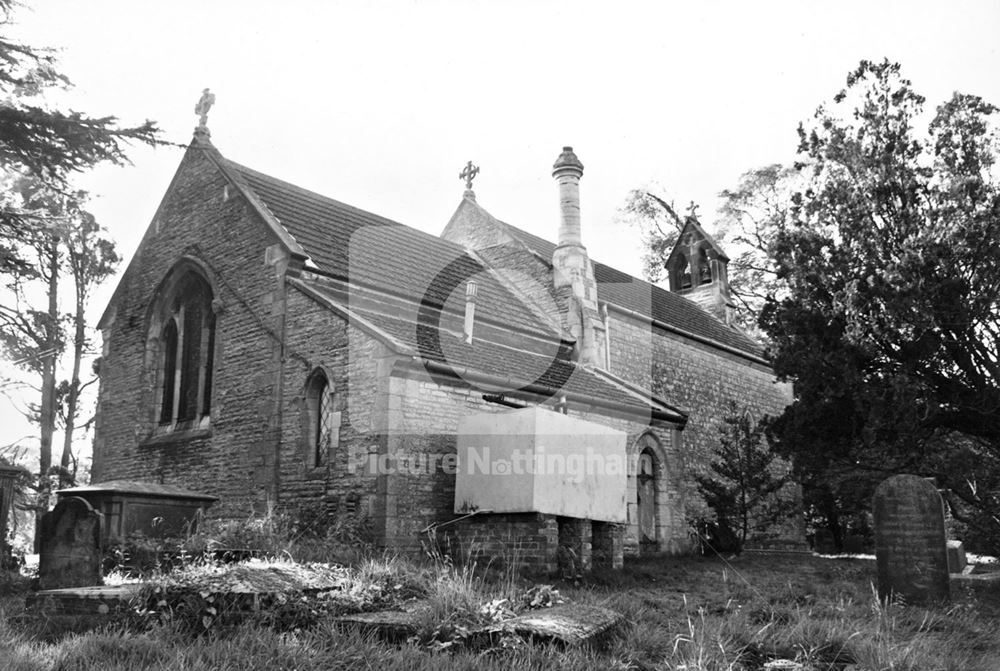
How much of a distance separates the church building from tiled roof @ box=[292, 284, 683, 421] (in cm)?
7

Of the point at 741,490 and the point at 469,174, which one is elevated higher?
the point at 469,174

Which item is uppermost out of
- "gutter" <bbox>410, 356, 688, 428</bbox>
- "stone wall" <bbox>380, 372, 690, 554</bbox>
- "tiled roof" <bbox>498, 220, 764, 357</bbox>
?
"tiled roof" <bbox>498, 220, 764, 357</bbox>

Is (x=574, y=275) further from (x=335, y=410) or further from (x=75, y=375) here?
(x=75, y=375)

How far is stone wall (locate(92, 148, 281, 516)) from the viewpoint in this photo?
14.1 meters

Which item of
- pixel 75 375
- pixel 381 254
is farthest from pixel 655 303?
pixel 75 375

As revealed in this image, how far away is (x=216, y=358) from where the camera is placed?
1537 centimetres

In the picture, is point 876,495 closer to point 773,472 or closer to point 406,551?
point 406,551

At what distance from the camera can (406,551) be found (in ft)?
39.0

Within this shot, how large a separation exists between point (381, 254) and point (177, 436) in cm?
540

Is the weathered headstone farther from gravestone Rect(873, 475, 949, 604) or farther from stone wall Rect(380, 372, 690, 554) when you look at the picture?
stone wall Rect(380, 372, 690, 554)

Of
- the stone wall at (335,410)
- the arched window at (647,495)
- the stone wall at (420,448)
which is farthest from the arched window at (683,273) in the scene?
the stone wall at (335,410)

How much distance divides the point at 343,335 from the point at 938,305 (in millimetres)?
9324

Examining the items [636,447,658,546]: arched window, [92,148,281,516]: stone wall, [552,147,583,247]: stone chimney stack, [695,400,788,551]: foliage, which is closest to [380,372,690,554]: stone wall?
[92,148,281,516]: stone wall

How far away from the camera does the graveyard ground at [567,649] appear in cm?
546
